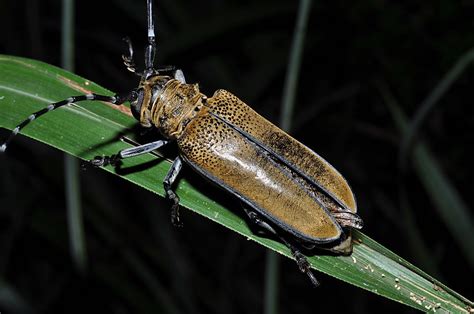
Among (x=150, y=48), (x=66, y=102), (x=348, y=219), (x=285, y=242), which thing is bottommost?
(x=285, y=242)

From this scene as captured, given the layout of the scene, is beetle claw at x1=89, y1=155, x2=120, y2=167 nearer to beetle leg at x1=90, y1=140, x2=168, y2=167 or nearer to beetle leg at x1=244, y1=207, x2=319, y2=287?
beetle leg at x1=90, y1=140, x2=168, y2=167

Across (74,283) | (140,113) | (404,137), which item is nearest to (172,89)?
(140,113)

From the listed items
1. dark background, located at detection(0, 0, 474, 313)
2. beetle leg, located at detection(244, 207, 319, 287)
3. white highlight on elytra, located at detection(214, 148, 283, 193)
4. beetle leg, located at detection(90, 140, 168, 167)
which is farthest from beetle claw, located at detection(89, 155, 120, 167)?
dark background, located at detection(0, 0, 474, 313)

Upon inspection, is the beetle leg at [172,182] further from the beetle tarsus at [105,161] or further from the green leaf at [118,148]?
the beetle tarsus at [105,161]

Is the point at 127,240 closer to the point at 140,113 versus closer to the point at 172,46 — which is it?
the point at 172,46

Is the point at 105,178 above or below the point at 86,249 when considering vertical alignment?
above

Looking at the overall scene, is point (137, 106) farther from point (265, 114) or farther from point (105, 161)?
point (265, 114)

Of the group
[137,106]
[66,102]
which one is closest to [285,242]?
[137,106]
